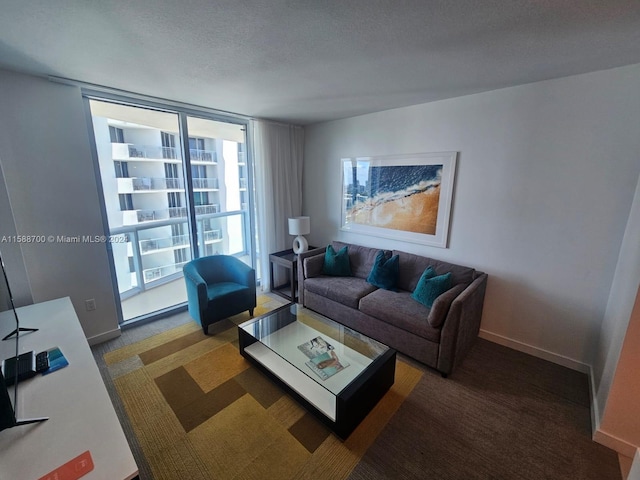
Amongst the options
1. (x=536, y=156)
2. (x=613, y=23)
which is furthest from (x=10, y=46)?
(x=536, y=156)

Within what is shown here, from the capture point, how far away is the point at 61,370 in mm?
1377

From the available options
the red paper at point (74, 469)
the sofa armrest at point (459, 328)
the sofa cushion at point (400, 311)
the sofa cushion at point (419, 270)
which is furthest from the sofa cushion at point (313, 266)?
the red paper at point (74, 469)

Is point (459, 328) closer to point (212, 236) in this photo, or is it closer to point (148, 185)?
point (212, 236)

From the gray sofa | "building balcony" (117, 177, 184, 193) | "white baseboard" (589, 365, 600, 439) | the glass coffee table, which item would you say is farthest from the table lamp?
"white baseboard" (589, 365, 600, 439)

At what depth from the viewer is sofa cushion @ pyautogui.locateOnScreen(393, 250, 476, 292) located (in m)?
2.64

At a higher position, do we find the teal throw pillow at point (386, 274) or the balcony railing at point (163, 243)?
the balcony railing at point (163, 243)

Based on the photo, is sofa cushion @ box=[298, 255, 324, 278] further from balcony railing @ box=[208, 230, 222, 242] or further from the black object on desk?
the black object on desk

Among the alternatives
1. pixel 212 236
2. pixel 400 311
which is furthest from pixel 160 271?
pixel 400 311

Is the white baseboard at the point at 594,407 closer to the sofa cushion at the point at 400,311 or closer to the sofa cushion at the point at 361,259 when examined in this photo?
the sofa cushion at the point at 400,311

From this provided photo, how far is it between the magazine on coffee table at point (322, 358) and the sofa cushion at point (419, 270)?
1208mm

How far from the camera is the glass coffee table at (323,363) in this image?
1754 millimetres

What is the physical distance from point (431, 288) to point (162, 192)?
319 cm

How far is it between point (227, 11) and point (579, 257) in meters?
3.04

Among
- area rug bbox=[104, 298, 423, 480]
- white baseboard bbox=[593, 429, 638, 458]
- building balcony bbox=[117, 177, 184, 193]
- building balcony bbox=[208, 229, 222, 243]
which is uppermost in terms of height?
building balcony bbox=[117, 177, 184, 193]
